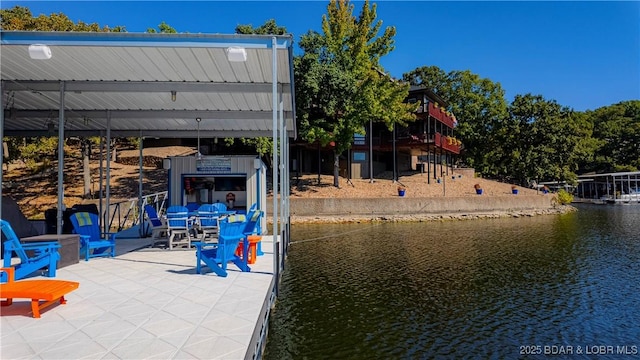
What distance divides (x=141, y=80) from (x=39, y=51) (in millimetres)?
2766

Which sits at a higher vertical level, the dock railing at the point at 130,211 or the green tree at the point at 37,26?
the green tree at the point at 37,26

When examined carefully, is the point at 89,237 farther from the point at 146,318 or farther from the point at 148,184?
the point at 148,184

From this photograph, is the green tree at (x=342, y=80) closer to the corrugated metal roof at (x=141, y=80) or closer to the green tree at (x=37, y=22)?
the corrugated metal roof at (x=141, y=80)

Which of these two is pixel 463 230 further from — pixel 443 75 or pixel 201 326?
pixel 443 75

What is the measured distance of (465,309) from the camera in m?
8.23

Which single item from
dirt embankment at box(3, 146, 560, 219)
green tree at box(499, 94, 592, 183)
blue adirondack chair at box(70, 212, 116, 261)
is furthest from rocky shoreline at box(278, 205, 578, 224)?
blue adirondack chair at box(70, 212, 116, 261)

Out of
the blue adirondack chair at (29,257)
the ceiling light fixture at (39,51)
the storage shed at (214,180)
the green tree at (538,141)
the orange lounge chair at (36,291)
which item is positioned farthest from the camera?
the green tree at (538,141)

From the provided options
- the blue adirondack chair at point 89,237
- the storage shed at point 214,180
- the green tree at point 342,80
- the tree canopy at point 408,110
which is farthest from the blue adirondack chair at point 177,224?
the green tree at point 342,80

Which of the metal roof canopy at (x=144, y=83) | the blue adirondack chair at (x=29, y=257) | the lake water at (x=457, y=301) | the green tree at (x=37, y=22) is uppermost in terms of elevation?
the green tree at (x=37, y=22)

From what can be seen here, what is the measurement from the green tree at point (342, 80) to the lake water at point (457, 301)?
12.6 metres

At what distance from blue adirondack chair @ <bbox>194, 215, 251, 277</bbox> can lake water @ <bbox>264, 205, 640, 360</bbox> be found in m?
1.27

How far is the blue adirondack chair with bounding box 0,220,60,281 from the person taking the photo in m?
6.65

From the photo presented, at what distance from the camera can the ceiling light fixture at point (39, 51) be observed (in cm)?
721

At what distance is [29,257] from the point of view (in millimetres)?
7484
